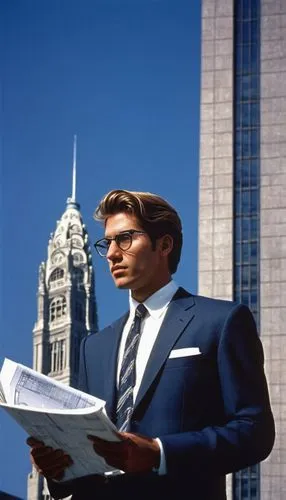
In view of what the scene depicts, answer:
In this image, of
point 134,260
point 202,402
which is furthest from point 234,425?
point 134,260

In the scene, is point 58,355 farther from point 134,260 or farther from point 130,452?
point 130,452

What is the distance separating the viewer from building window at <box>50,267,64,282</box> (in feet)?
181

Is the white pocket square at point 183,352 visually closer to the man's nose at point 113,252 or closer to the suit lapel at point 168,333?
the suit lapel at point 168,333

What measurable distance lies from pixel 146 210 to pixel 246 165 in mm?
38481

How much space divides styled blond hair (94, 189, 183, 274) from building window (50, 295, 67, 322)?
2064 inches

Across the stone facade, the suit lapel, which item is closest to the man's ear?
the suit lapel

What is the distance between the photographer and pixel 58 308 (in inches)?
2253

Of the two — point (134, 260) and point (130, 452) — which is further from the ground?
point (134, 260)

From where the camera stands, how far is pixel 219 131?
42938 mm

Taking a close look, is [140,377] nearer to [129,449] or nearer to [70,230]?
[129,449]

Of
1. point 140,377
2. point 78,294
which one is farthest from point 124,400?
point 78,294

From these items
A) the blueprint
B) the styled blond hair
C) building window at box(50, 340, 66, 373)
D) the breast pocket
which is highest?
the styled blond hair

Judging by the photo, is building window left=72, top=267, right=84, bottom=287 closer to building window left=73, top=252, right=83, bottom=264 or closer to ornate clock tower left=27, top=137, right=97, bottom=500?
ornate clock tower left=27, top=137, right=97, bottom=500

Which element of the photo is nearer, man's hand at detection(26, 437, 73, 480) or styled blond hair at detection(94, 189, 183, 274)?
man's hand at detection(26, 437, 73, 480)
